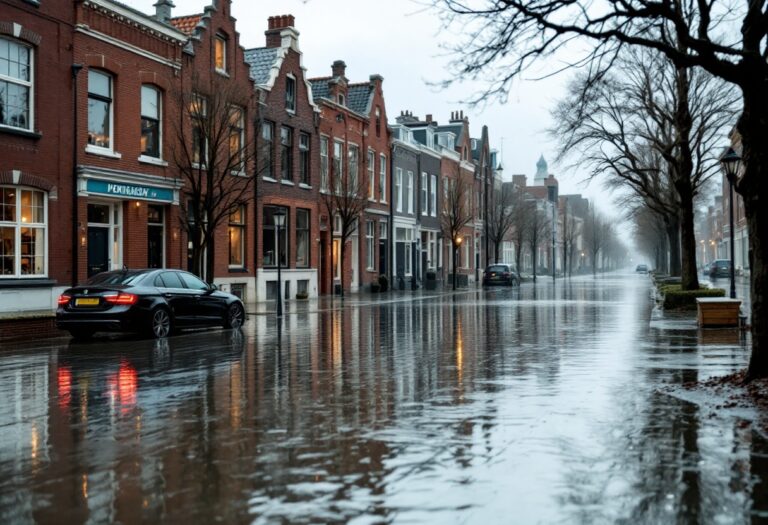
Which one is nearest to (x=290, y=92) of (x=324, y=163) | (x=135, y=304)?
(x=324, y=163)

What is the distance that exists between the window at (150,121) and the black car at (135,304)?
8.52 metres

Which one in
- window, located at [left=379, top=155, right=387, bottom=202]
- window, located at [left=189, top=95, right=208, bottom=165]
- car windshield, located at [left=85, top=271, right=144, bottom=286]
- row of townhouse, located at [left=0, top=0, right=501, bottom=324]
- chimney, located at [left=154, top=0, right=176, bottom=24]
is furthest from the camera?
window, located at [left=379, top=155, right=387, bottom=202]

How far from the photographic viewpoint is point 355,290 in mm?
42625

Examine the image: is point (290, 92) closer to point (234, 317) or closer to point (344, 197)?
point (344, 197)

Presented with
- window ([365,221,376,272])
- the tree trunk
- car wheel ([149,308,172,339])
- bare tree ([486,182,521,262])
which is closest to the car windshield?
car wheel ([149,308,172,339])

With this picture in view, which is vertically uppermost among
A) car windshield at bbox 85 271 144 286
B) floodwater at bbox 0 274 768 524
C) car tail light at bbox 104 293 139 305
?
car windshield at bbox 85 271 144 286

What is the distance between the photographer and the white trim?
22.4 meters

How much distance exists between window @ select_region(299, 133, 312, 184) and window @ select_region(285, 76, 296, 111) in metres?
1.48

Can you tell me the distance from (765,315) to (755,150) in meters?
1.98

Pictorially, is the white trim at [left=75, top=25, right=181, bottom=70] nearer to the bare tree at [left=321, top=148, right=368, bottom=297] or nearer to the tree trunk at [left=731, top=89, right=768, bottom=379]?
the bare tree at [left=321, top=148, right=368, bottom=297]

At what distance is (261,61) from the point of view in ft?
116

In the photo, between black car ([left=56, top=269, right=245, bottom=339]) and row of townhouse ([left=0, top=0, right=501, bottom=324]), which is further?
row of townhouse ([left=0, top=0, right=501, bottom=324])

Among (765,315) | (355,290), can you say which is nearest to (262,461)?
(765,315)

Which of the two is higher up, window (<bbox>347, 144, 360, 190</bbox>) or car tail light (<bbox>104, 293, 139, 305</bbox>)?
window (<bbox>347, 144, 360, 190</bbox>)
